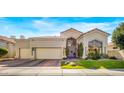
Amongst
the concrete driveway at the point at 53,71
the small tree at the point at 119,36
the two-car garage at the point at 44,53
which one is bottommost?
the concrete driveway at the point at 53,71

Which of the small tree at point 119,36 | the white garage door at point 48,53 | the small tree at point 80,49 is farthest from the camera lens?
the white garage door at point 48,53

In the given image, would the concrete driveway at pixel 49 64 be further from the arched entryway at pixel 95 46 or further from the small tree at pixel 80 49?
the arched entryway at pixel 95 46

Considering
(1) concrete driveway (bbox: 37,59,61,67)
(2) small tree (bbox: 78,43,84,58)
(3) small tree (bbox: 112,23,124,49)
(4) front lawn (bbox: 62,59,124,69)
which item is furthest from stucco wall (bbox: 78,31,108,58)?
(1) concrete driveway (bbox: 37,59,61,67)

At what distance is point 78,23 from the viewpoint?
21484 millimetres

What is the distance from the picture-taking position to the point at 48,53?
31.9 metres

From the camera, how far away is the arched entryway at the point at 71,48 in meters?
32.9

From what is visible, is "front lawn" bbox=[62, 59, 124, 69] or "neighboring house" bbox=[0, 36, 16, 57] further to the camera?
"neighboring house" bbox=[0, 36, 16, 57]

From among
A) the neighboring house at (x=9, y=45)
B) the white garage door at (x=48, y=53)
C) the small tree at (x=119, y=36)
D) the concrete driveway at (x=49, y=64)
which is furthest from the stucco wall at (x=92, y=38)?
Answer: the neighboring house at (x=9, y=45)

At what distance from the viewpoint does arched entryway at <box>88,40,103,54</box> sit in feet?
91.0

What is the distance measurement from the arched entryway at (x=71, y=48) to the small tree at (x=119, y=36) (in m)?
8.64

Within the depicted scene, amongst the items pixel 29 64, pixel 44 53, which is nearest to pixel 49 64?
pixel 29 64

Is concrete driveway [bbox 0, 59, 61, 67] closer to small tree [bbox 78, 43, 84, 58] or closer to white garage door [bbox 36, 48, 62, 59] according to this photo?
white garage door [bbox 36, 48, 62, 59]
